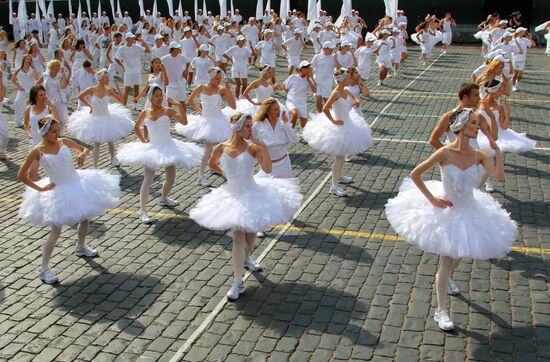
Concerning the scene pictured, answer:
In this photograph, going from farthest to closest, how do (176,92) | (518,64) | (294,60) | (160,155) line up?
(294,60), (518,64), (176,92), (160,155)

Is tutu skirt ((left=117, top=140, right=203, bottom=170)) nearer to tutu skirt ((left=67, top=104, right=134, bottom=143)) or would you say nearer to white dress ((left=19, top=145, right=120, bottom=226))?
white dress ((left=19, top=145, right=120, bottom=226))

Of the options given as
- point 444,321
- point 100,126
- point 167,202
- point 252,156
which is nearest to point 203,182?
point 167,202

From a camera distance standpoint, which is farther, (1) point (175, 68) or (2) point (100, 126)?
(1) point (175, 68)

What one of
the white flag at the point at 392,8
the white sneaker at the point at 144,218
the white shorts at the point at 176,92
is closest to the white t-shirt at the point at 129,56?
the white shorts at the point at 176,92

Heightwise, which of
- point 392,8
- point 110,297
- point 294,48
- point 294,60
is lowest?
point 110,297

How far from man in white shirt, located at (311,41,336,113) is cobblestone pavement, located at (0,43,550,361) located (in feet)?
18.6

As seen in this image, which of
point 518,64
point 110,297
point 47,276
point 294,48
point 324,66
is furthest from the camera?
point 294,48

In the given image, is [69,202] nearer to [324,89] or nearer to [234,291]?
[234,291]

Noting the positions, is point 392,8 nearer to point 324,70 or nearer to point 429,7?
point 429,7

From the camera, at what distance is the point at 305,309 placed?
711cm

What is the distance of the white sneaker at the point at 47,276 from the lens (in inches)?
310

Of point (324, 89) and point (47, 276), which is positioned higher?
point (324, 89)

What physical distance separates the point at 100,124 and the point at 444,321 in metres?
7.85

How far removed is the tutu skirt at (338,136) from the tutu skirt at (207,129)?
1525 mm
